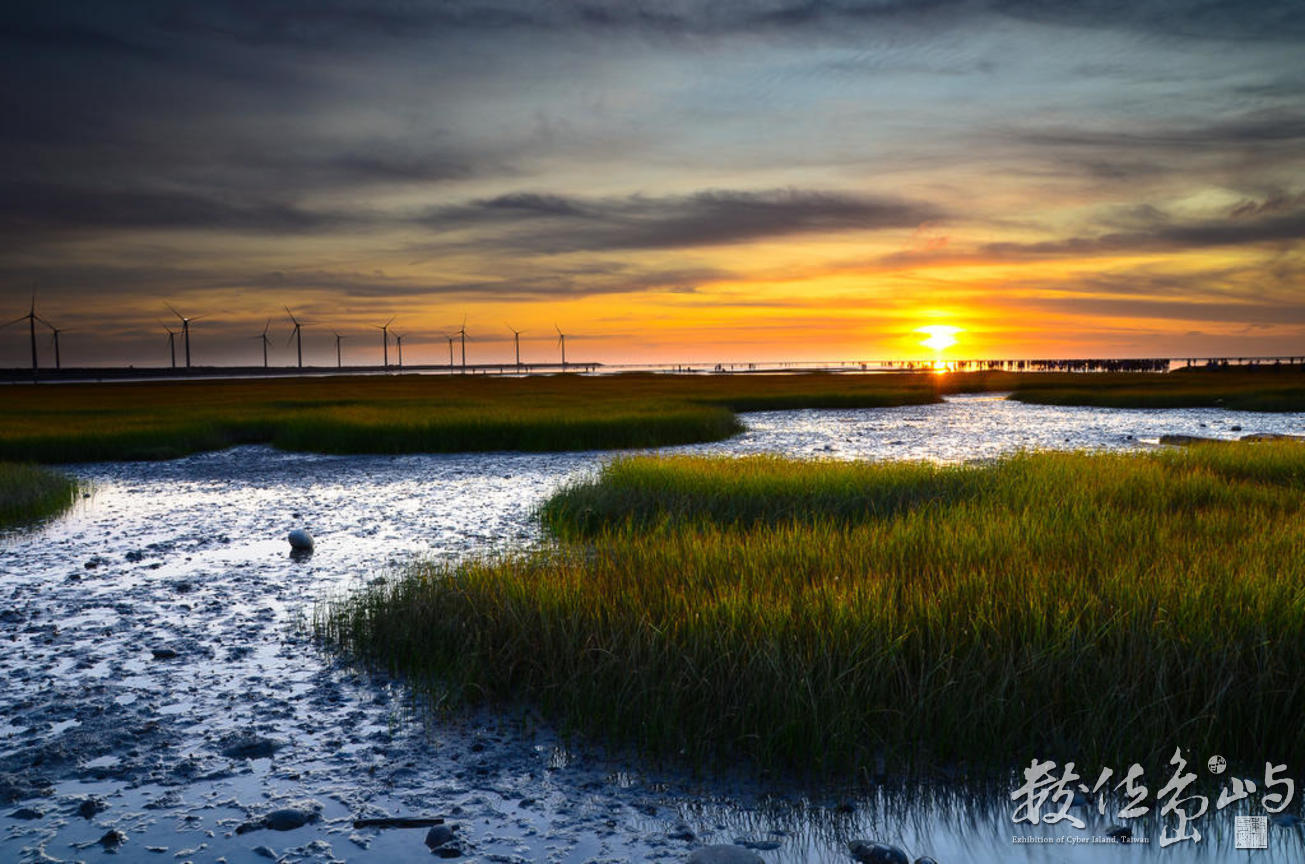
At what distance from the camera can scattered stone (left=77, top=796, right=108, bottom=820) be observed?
4.80 meters

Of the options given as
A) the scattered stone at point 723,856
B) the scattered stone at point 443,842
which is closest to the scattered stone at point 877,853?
the scattered stone at point 723,856

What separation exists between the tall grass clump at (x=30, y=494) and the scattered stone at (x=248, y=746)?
1157 centimetres

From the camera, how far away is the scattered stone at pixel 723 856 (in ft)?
13.6

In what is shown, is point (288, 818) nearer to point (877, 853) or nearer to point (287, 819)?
point (287, 819)

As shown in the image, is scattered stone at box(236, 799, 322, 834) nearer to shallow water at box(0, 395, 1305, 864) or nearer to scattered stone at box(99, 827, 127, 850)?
shallow water at box(0, 395, 1305, 864)

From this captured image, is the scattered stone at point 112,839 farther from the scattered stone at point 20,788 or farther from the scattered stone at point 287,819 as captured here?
the scattered stone at point 20,788

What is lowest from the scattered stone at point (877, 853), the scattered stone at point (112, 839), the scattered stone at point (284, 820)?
the scattered stone at point (877, 853)

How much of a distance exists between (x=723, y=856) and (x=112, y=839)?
3.24 meters

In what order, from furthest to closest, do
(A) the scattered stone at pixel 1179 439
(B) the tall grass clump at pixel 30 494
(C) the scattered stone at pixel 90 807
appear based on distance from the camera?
(A) the scattered stone at pixel 1179 439, (B) the tall grass clump at pixel 30 494, (C) the scattered stone at pixel 90 807

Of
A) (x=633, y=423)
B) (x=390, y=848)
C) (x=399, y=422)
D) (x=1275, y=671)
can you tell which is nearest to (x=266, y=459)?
(x=399, y=422)

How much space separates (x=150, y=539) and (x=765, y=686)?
1138 centimetres

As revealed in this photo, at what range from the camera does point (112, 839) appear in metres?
4.52

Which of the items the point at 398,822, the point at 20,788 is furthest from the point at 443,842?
the point at 20,788

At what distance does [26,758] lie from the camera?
215 inches
